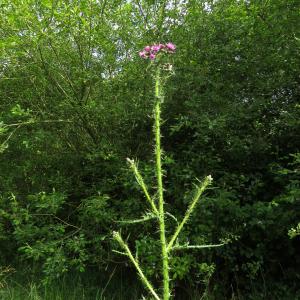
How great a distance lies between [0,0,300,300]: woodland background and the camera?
3.78m

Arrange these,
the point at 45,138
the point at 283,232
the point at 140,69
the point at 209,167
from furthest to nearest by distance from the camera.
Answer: the point at 45,138, the point at 140,69, the point at 209,167, the point at 283,232

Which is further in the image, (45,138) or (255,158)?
(45,138)

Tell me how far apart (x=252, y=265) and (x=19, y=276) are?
2.68 m

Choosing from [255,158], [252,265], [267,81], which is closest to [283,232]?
[252,265]

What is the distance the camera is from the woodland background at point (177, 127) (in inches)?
149

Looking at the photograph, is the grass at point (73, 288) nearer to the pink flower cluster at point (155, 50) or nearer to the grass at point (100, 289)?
the grass at point (100, 289)

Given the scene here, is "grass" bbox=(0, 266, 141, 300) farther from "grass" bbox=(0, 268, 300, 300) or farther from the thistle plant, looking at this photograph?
the thistle plant

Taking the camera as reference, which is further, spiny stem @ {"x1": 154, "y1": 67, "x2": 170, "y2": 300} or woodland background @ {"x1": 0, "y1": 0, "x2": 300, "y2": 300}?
woodland background @ {"x1": 0, "y1": 0, "x2": 300, "y2": 300}

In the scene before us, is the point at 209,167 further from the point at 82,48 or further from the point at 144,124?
the point at 82,48

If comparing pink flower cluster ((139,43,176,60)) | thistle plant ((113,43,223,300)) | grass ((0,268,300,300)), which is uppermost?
pink flower cluster ((139,43,176,60))

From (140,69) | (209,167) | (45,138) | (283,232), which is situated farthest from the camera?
(45,138)

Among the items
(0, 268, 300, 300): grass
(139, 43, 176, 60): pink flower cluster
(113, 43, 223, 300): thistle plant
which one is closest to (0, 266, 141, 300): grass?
(0, 268, 300, 300): grass

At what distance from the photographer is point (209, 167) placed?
401cm

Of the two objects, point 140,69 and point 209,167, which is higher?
point 140,69
